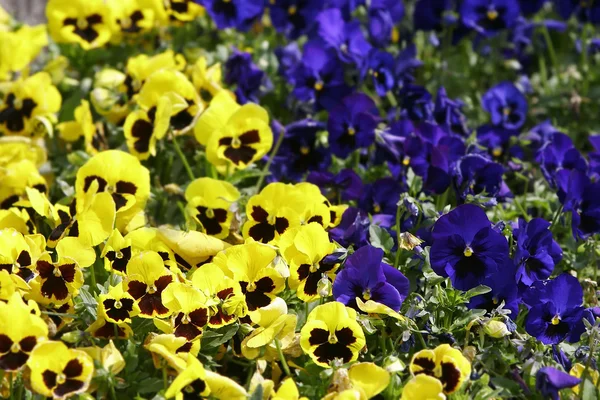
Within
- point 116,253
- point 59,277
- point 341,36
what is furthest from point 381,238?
point 341,36

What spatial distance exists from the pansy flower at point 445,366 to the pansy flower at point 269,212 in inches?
20.3

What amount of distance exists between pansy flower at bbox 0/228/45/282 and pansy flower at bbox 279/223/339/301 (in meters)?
0.52

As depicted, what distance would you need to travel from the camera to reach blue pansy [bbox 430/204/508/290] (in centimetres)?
188

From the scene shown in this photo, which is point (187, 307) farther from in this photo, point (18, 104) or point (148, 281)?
point (18, 104)

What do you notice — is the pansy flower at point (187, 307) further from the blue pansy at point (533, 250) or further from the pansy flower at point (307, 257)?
the blue pansy at point (533, 250)

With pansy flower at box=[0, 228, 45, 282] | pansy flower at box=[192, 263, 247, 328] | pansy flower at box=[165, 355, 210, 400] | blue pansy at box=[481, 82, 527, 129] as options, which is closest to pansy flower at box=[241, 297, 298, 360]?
pansy flower at box=[192, 263, 247, 328]

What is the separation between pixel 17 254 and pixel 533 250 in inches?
43.0

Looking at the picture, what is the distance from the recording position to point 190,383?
1.67 meters

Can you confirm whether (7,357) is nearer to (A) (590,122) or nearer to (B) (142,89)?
(B) (142,89)

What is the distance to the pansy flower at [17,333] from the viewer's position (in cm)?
165

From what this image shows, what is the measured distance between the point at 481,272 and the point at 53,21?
6.01ft

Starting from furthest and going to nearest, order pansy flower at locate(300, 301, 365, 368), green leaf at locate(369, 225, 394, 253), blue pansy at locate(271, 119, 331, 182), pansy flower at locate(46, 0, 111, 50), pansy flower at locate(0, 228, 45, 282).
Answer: pansy flower at locate(46, 0, 111, 50), blue pansy at locate(271, 119, 331, 182), green leaf at locate(369, 225, 394, 253), pansy flower at locate(0, 228, 45, 282), pansy flower at locate(300, 301, 365, 368)

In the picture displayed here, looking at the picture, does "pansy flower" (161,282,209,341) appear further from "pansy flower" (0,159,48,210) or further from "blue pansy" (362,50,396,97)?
"blue pansy" (362,50,396,97)

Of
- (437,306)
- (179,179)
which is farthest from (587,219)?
(179,179)
